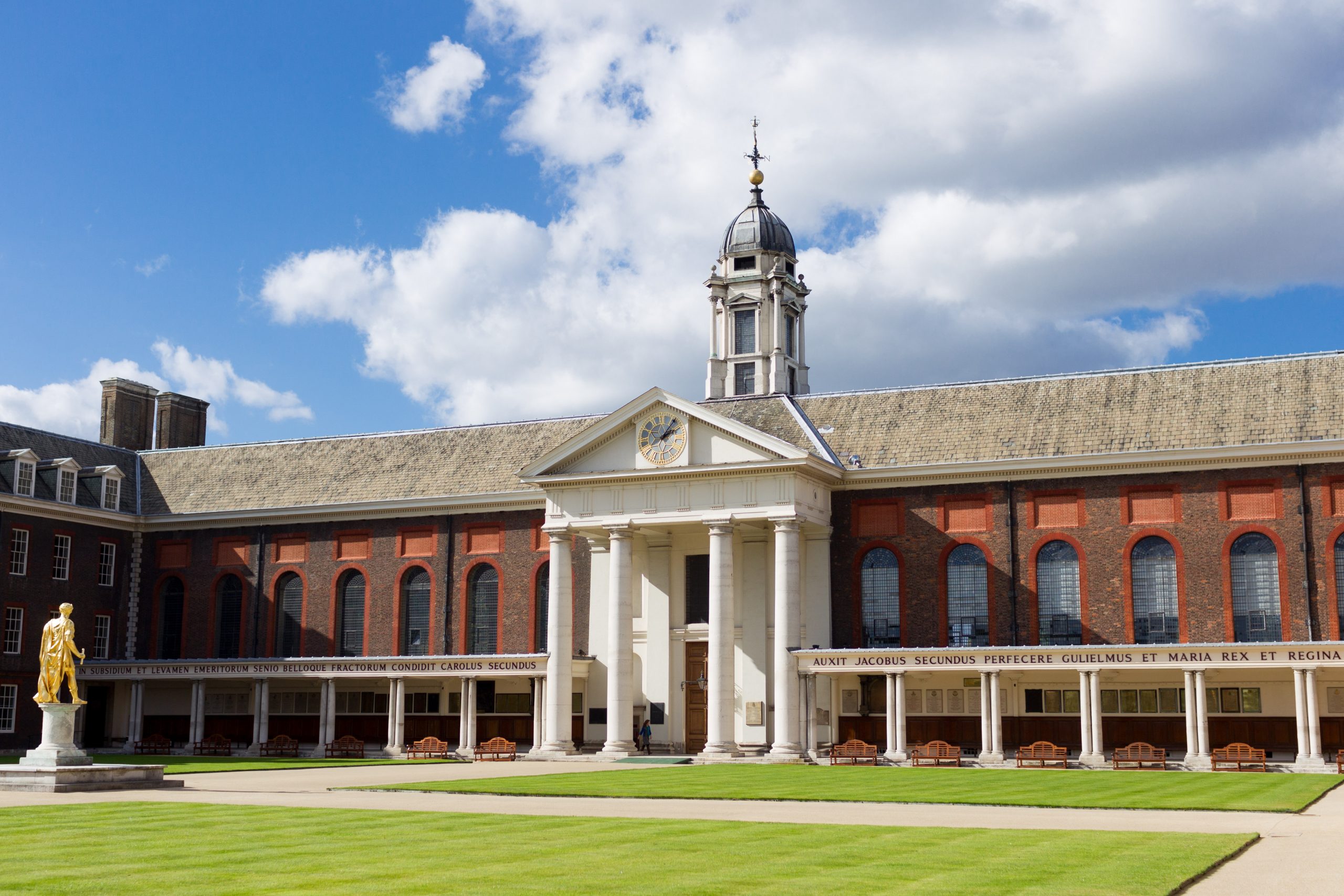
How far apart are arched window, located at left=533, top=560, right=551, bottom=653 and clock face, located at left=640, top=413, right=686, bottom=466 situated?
24.7 feet

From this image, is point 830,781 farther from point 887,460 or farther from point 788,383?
point 788,383

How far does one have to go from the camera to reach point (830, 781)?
3500 cm

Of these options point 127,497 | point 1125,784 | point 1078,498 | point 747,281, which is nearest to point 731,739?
point 1078,498

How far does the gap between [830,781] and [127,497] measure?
1644 inches

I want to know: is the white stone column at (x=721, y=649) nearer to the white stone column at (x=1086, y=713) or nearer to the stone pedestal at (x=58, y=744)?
the white stone column at (x=1086, y=713)

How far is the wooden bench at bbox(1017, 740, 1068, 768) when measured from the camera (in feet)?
147

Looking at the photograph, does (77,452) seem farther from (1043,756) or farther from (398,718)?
(1043,756)

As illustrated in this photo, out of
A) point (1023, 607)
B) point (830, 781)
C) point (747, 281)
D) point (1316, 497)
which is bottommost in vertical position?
point (830, 781)

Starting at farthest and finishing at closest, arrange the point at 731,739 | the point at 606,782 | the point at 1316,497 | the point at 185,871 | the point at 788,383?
the point at 788,383 < the point at 731,739 < the point at 1316,497 < the point at 606,782 < the point at 185,871

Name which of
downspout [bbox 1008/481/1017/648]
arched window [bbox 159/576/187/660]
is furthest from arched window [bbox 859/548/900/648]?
arched window [bbox 159/576/187/660]

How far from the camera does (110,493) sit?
63562 mm

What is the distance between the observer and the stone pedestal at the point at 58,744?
106ft

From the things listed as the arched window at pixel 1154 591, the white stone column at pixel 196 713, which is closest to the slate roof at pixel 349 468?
the white stone column at pixel 196 713

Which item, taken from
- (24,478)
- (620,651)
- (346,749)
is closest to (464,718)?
(346,749)
